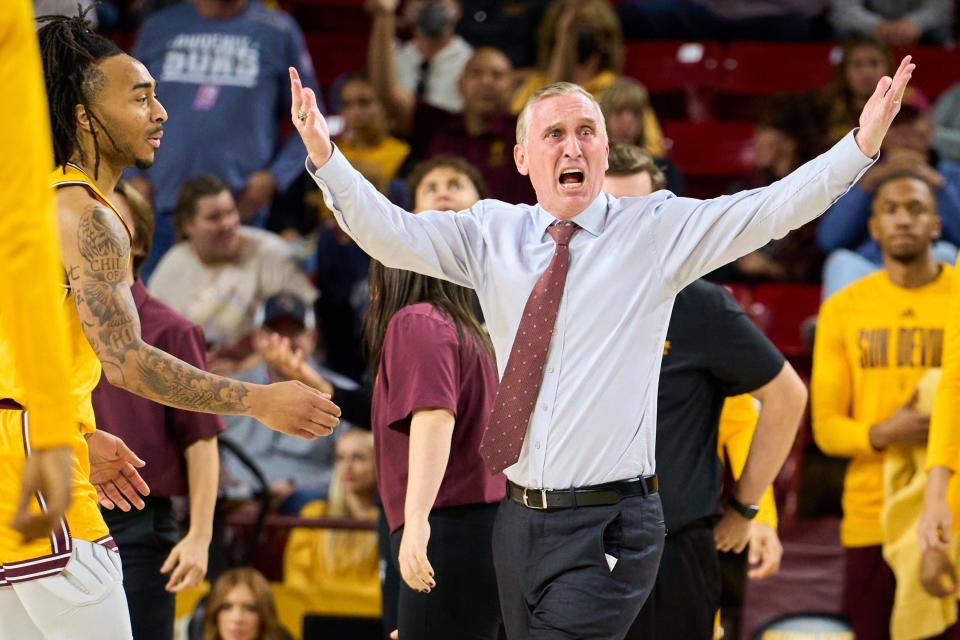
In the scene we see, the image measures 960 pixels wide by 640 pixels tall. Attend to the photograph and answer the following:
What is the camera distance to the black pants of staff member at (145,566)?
3977 millimetres

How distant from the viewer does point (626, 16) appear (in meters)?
9.14

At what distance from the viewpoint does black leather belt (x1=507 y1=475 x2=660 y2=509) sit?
10.4ft

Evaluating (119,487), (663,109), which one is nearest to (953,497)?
(119,487)

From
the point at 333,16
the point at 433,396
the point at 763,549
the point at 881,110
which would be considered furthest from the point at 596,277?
the point at 333,16

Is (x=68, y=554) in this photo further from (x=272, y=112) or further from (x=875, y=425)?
(x=272, y=112)

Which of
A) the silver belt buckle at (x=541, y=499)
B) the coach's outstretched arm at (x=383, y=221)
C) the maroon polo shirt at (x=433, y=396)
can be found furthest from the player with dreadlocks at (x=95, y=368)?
the maroon polo shirt at (x=433, y=396)

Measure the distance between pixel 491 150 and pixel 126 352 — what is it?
462cm

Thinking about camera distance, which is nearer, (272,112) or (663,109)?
(272,112)

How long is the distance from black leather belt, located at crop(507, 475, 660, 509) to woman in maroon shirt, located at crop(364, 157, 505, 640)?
0.33 m

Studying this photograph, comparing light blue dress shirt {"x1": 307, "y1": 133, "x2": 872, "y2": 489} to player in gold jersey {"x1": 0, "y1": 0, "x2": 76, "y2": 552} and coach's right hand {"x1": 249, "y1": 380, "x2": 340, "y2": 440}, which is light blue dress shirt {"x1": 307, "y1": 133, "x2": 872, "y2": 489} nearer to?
coach's right hand {"x1": 249, "y1": 380, "x2": 340, "y2": 440}

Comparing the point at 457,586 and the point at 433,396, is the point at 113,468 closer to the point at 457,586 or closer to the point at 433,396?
the point at 433,396

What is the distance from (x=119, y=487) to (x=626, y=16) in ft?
21.4

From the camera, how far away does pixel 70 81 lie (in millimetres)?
3236

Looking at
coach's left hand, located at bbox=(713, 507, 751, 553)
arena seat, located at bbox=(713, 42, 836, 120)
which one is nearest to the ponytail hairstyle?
coach's left hand, located at bbox=(713, 507, 751, 553)
